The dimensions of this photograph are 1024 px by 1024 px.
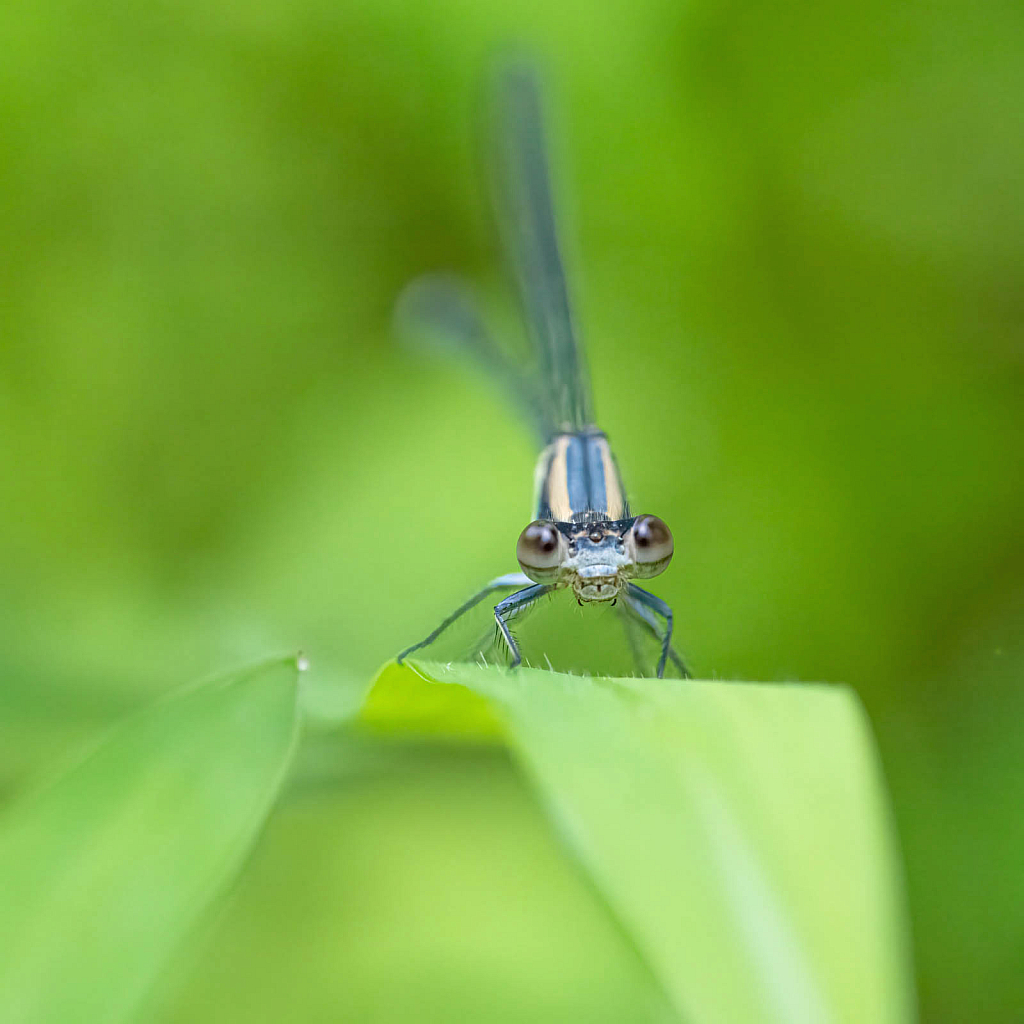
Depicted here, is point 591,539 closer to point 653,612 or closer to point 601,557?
point 601,557

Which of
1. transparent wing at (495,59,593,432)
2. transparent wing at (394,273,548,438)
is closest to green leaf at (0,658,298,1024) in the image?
transparent wing at (495,59,593,432)

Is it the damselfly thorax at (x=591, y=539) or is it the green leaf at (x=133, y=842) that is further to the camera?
the damselfly thorax at (x=591, y=539)

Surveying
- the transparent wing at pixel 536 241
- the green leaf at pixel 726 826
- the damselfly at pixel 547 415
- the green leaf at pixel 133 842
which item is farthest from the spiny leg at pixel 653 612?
the green leaf at pixel 133 842

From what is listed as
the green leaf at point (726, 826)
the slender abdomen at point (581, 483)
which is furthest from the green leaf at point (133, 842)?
the slender abdomen at point (581, 483)

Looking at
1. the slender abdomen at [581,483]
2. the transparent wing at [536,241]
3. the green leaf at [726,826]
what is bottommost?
the green leaf at [726,826]

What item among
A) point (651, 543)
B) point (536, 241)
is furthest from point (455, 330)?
point (651, 543)

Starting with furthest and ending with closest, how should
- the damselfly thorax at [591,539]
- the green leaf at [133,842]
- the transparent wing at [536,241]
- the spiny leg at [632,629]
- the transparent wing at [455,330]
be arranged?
1. the transparent wing at [455,330]
2. the transparent wing at [536,241]
3. the spiny leg at [632,629]
4. the damselfly thorax at [591,539]
5. the green leaf at [133,842]

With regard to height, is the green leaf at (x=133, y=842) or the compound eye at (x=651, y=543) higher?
the compound eye at (x=651, y=543)

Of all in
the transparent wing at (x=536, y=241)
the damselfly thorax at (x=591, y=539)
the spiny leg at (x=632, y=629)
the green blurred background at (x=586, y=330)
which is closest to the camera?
the damselfly thorax at (x=591, y=539)

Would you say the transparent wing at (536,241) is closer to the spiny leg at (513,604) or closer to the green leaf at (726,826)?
the spiny leg at (513,604)

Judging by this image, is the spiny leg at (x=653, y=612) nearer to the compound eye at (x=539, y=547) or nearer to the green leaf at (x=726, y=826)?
the compound eye at (x=539, y=547)
